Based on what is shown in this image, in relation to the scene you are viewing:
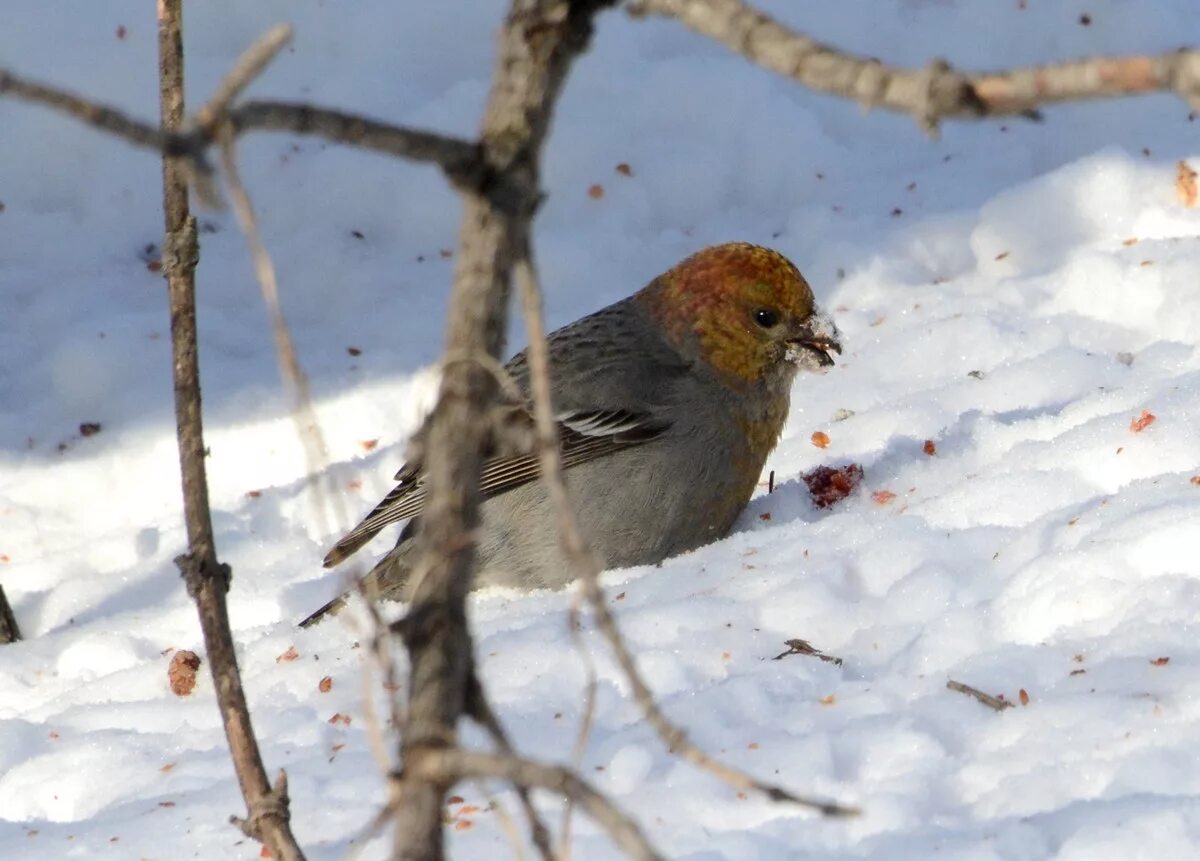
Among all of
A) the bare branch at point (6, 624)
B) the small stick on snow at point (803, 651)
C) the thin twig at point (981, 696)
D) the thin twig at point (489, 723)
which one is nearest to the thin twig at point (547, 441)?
the thin twig at point (489, 723)

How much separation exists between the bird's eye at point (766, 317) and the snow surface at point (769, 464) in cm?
42

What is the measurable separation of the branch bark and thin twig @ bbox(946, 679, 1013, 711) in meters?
1.17

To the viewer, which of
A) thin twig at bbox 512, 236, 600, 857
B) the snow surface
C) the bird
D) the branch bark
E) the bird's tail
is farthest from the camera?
the bird

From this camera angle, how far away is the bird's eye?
448 cm

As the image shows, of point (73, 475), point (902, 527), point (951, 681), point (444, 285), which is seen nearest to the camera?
point (951, 681)

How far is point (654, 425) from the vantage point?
4.31m

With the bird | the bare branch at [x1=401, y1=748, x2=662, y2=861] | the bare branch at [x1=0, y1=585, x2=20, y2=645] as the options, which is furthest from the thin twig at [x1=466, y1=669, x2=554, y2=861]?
the bare branch at [x1=0, y1=585, x2=20, y2=645]

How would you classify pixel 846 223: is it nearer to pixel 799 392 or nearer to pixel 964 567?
pixel 799 392

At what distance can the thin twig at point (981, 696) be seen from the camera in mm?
2797

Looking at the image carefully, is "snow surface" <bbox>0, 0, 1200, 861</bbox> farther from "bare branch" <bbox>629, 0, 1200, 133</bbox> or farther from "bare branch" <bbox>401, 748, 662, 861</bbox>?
"bare branch" <bbox>629, 0, 1200, 133</bbox>

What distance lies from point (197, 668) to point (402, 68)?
3326 millimetres

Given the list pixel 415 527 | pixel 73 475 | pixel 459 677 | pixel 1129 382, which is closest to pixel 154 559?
pixel 73 475

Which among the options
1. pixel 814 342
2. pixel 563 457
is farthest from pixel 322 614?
pixel 814 342

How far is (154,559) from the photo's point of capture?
4.72 metres
